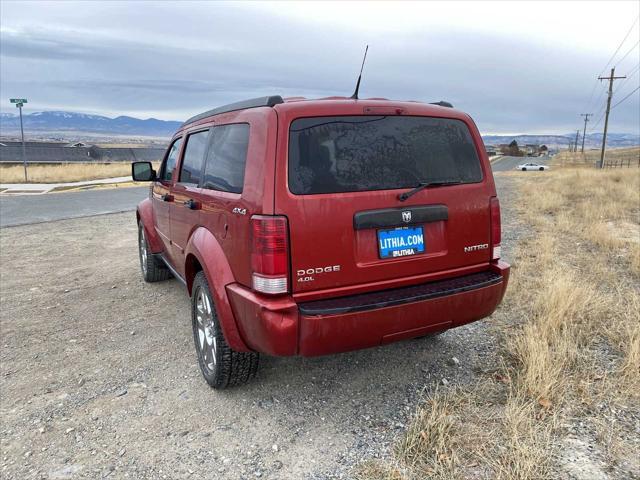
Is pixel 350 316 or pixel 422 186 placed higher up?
pixel 422 186

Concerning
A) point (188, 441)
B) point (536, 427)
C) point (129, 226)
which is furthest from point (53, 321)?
point (129, 226)

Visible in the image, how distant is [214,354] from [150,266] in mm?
3031

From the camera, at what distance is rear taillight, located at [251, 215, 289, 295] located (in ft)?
8.56

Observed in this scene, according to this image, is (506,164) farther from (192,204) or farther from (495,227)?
(192,204)

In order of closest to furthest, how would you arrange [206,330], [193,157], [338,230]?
[338,230]
[206,330]
[193,157]

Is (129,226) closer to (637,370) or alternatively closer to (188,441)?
(188,441)

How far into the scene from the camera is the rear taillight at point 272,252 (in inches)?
103

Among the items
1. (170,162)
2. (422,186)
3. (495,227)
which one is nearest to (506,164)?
(170,162)

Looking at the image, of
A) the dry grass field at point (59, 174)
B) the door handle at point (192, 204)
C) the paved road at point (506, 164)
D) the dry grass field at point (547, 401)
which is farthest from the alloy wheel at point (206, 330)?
the paved road at point (506, 164)

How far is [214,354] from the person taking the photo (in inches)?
131

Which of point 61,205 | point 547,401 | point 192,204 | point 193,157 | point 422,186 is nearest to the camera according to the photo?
point 422,186

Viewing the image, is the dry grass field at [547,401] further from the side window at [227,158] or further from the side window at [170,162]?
the side window at [170,162]

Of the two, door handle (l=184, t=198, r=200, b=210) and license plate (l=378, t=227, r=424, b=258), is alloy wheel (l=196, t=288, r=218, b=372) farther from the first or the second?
license plate (l=378, t=227, r=424, b=258)

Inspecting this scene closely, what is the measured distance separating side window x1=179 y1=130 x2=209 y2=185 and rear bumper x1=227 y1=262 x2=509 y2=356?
132 cm
